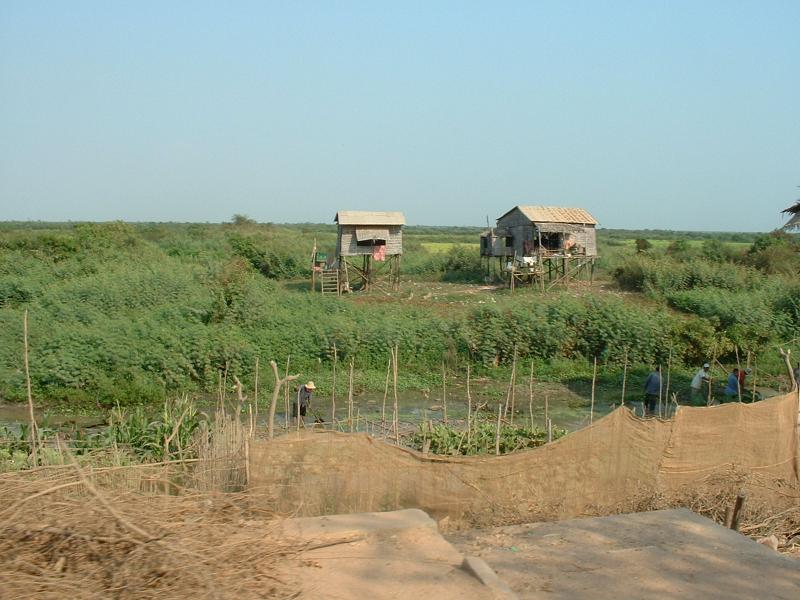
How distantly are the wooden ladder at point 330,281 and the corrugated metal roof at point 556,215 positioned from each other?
770cm

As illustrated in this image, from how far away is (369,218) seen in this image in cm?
3098

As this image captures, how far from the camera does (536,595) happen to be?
5137 millimetres

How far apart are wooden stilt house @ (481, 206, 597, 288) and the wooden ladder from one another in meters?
6.58

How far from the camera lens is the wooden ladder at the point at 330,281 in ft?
100

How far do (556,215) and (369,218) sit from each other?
7.36 meters

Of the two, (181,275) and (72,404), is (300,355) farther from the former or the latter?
(181,275)

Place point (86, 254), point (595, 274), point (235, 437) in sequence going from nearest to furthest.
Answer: point (235, 437)
point (86, 254)
point (595, 274)

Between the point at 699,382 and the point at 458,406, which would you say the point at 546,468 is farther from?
the point at 458,406

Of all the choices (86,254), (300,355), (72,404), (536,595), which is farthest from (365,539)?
(86,254)

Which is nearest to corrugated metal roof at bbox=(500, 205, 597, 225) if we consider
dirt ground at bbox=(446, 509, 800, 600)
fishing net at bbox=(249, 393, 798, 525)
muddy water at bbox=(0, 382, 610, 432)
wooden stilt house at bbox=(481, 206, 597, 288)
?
wooden stilt house at bbox=(481, 206, 597, 288)

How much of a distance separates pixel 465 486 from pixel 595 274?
32.4 m

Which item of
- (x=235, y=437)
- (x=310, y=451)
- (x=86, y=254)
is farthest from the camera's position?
(x=86, y=254)

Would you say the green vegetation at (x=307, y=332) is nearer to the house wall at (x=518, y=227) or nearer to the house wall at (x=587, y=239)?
the house wall at (x=587, y=239)

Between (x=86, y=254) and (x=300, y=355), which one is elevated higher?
(x=86, y=254)
